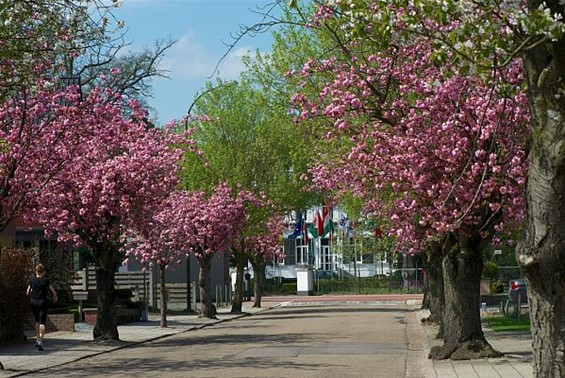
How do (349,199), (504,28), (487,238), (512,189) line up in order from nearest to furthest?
(504,28) < (512,189) < (487,238) < (349,199)

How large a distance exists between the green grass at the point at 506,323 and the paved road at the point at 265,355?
8.72 ft

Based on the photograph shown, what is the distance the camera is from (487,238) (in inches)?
837

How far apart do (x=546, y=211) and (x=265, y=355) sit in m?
13.4

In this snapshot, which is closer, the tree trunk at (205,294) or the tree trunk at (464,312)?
the tree trunk at (464,312)

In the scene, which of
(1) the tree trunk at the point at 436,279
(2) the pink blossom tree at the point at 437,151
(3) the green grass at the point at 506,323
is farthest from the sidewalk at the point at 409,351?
(3) the green grass at the point at 506,323

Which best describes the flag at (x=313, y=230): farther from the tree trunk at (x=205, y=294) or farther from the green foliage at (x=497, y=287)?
the tree trunk at (x=205, y=294)

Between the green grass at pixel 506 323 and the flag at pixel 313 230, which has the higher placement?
the flag at pixel 313 230

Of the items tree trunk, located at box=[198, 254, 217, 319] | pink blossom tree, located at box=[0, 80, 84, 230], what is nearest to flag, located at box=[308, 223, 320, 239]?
tree trunk, located at box=[198, 254, 217, 319]

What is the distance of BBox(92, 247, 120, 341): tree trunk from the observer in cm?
2769

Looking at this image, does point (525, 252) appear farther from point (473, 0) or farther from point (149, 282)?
point (149, 282)

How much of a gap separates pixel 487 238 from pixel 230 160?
86.9ft

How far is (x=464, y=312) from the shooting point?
21.4m

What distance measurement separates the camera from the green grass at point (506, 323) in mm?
30155

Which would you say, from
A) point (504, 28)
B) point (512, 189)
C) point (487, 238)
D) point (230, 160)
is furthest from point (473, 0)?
point (230, 160)
